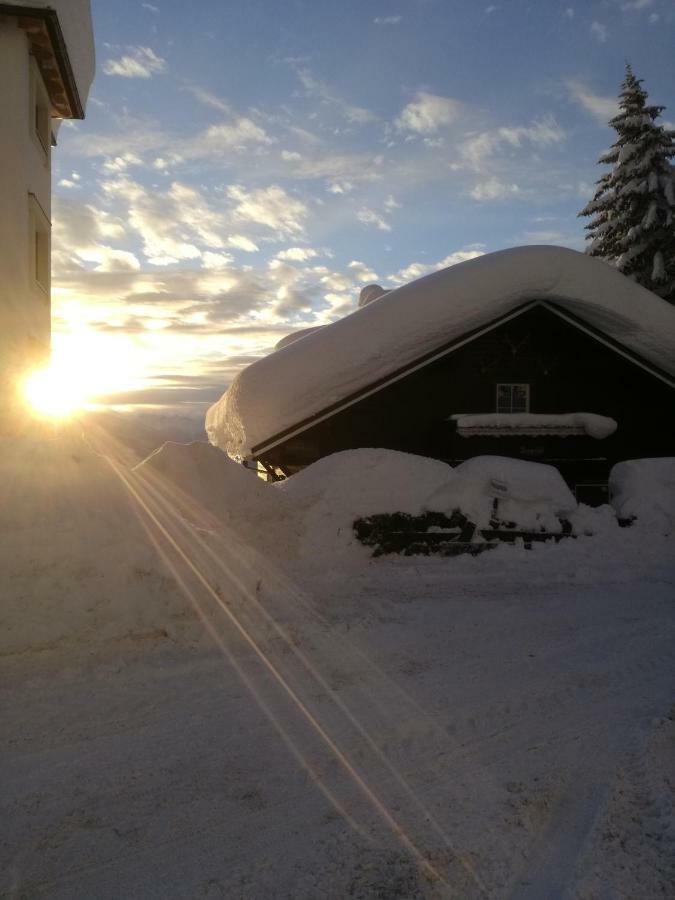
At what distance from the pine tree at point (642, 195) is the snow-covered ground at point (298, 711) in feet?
48.5

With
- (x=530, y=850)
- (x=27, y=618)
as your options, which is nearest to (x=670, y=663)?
(x=530, y=850)

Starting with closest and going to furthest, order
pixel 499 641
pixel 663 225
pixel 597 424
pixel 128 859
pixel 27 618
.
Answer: pixel 128 859 < pixel 27 618 < pixel 499 641 < pixel 597 424 < pixel 663 225

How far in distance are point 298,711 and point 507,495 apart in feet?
19.0

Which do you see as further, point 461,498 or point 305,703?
point 461,498

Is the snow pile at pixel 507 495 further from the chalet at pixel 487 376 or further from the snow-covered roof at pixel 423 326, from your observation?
the snow-covered roof at pixel 423 326

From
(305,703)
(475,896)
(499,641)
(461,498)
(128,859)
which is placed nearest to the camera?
(475,896)

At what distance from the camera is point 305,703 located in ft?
14.0

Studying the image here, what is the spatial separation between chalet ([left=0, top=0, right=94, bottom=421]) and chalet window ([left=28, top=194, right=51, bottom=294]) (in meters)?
0.02

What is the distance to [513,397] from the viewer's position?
13.4m

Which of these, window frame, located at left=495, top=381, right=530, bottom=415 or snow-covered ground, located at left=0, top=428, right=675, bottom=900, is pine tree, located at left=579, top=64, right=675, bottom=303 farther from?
snow-covered ground, located at left=0, top=428, right=675, bottom=900

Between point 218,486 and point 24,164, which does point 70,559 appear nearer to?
point 218,486

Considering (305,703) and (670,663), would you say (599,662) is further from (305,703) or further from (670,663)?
(305,703)

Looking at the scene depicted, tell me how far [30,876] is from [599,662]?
4308mm

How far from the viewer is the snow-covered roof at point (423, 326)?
11.8m
